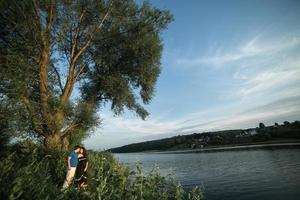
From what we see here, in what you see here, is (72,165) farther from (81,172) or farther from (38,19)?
(38,19)

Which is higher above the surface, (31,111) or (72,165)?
(31,111)

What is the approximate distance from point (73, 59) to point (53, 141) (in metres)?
7.18

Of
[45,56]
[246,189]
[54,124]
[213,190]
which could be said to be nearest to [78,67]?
[45,56]

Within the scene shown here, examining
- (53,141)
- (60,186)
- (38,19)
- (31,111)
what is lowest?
(60,186)

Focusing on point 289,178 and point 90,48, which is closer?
point 90,48

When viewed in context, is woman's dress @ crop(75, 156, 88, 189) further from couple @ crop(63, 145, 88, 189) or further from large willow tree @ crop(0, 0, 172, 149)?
large willow tree @ crop(0, 0, 172, 149)

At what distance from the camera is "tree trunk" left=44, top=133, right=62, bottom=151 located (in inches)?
836

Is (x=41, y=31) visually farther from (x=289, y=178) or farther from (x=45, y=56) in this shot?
(x=289, y=178)

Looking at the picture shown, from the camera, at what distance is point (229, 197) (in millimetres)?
22703

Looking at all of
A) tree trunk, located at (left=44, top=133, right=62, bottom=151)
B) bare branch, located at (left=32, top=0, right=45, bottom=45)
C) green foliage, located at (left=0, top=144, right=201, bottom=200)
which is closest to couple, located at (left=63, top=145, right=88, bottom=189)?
green foliage, located at (left=0, top=144, right=201, bottom=200)

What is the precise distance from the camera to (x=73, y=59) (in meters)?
24.7

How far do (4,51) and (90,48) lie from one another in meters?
7.43

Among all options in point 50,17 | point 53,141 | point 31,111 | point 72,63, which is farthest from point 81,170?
point 50,17

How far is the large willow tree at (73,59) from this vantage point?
68.4ft
